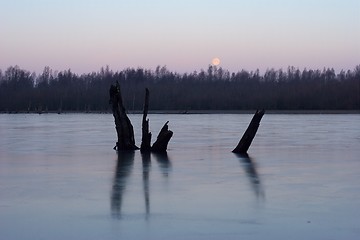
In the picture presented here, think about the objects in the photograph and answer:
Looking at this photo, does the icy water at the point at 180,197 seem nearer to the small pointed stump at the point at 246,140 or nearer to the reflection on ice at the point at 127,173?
the reflection on ice at the point at 127,173

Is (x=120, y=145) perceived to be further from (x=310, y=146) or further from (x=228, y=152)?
(x=310, y=146)

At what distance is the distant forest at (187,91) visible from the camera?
117500mm

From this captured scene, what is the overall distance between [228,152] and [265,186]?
8642 millimetres

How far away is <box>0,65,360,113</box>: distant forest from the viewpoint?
117500mm

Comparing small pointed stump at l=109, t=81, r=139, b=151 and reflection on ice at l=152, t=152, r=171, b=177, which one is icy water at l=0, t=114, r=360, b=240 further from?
small pointed stump at l=109, t=81, r=139, b=151

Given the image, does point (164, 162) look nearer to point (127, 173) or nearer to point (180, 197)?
point (127, 173)

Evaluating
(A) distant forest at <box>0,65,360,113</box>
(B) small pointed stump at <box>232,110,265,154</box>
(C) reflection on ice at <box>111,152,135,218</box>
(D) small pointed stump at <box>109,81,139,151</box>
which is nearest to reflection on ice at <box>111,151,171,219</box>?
(C) reflection on ice at <box>111,152,135,218</box>

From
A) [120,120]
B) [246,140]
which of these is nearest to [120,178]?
[246,140]

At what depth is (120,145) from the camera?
2095 cm

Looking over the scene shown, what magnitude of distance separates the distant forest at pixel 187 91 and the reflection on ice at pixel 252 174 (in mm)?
96528

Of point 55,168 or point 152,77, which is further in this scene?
point 152,77

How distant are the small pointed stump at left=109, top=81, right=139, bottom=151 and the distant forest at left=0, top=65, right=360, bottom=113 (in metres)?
93.3

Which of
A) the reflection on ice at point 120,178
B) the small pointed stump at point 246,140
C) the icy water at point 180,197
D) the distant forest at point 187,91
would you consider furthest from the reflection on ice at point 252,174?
the distant forest at point 187,91

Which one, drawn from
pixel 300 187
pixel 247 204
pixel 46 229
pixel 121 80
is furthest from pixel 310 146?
pixel 121 80
